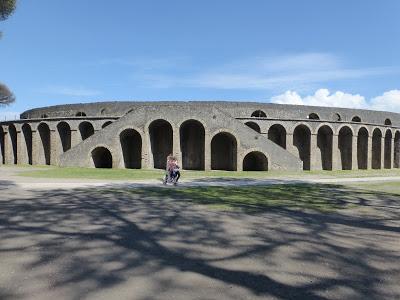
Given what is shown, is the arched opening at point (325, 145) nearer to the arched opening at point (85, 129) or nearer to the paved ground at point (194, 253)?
the arched opening at point (85, 129)

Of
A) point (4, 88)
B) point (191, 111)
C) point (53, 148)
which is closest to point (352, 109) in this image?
point (191, 111)

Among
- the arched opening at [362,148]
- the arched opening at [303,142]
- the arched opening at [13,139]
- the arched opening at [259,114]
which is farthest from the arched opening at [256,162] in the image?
the arched opening at [13,139]

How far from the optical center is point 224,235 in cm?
653

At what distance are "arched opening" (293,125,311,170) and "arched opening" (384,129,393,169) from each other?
11.6 m

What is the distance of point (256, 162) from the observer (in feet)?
95.4

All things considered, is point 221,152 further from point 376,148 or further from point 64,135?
point 376,148

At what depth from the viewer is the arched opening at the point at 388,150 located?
39.2 meters

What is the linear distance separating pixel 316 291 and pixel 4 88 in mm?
45137

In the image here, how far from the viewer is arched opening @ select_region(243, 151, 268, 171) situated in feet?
86.5

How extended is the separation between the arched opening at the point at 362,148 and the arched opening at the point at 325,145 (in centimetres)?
431

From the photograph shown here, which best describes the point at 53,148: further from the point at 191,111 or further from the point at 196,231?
the point at 196,231

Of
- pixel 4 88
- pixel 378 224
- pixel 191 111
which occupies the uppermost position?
pixel 4 88

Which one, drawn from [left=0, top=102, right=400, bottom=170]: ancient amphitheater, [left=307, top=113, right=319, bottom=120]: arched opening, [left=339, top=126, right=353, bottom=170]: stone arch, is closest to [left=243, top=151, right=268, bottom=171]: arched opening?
[left=0, top=102, right=400, bottom=170]: ancient amphitheater

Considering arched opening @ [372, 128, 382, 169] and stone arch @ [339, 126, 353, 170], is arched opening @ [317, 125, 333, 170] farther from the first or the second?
arched opening @ [372, 128, 382, 169]
